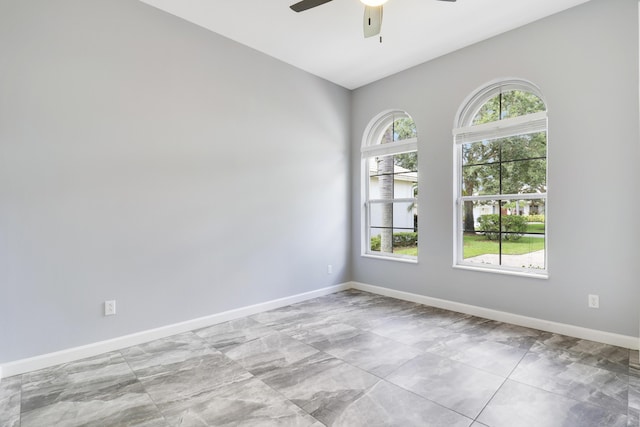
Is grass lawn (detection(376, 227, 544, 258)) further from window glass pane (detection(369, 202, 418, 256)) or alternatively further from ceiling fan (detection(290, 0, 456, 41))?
ceiling fan (detection(290, 0, 456, 41))

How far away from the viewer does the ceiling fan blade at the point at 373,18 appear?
2.28m

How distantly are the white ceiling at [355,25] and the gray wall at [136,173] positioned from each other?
27 cm

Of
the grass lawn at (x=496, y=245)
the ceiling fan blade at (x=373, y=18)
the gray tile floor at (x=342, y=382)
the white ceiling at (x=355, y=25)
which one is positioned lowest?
the gray tile floor at (x=342, y=382)

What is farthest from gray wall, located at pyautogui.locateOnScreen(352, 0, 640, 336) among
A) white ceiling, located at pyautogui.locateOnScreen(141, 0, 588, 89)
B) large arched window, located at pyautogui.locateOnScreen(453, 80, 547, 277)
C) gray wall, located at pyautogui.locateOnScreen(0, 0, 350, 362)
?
gray wall, located at pyautogui.locateOnScreen(0, 0, 350, 362)

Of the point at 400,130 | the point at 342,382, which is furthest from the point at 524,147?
the point at 342,382

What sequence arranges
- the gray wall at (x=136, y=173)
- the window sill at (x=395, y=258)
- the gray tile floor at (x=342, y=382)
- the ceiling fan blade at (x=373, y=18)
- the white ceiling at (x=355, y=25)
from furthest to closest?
the window sill at (x=395, y=258) → the white ceiling at (x=355, y=25) → the gray wall at (x=136, y=173) → the ceiling fan blade at (x=373, y=18) → the gray tile floor at (x=342, y=382)

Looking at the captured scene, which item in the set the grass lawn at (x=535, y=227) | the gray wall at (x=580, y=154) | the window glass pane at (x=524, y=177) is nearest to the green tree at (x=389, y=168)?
the gray wall at (x=580, y=154)

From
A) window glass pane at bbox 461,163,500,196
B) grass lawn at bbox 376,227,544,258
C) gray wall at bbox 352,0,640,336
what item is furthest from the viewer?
window glass pane at bbox 461,163,500,196

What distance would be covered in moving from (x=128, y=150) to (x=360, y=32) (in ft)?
8.39

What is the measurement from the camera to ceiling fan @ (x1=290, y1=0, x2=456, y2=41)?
2.16 m

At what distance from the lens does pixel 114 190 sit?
2.78 meters

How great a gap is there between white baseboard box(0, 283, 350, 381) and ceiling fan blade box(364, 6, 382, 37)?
3.01m

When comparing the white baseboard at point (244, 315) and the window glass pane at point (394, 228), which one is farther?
the window glass pane at point (394, 228)

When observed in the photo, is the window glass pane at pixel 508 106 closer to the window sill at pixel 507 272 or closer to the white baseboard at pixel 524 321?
the window sill at pixel 507 272
